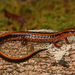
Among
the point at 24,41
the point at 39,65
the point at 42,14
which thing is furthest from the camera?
the point at 42,14

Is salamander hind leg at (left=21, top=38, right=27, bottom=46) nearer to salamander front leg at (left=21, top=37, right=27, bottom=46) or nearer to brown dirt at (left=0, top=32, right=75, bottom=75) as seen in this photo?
salamander front leg at (left=21, top=37, right=27, bottom=46)

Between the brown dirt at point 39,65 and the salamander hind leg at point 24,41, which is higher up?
the salamander hind leg at point 24,41

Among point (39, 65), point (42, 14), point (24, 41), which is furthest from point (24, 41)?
point (42, 14)

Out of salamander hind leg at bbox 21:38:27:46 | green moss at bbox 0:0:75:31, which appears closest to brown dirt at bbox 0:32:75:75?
salamander hind leg at bbox 21:38:27:46

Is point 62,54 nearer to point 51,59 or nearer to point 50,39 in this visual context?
point 51,59

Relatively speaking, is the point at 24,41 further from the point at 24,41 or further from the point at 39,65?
the point at 39,65

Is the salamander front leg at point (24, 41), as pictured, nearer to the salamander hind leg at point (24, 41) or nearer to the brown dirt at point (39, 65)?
the salamander hind leg at point (24, 41)

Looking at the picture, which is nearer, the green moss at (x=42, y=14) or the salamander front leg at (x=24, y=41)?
the salamander front leg at (x=24, y=41)

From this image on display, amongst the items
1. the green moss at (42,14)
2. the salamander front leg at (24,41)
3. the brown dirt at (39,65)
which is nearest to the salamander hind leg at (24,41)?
the salamander front leg at (24,41)

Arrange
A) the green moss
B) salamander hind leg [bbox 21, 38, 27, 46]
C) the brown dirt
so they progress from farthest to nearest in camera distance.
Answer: the green moss
salamander hind leg [bbox 21, 38, 27, 46]
the brown dirt

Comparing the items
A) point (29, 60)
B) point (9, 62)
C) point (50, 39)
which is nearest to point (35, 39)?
point (50, 39)

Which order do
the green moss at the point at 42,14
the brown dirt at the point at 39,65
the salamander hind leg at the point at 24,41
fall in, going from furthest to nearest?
the green moss at the point at 42,14 < the salamander hind leg at the point at 24,41 < the brown dirt at the point at 39,65
